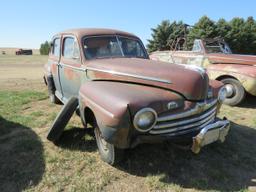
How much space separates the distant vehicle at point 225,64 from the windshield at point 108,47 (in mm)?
3143

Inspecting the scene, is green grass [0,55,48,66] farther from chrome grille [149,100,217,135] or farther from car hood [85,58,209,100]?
chrome grille [149,100,217,135]

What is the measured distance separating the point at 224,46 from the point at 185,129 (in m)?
6.42

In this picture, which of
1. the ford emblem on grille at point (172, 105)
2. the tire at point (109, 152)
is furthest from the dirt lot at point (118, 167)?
the ford emblem on grille at point (172, 105)

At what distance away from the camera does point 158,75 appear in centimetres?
372

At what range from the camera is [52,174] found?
11.7ft

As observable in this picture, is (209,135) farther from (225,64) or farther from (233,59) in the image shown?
(233,59)

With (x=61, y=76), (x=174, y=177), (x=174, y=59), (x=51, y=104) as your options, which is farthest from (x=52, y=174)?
(x=174, y=59)

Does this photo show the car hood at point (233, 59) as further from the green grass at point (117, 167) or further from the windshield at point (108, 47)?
the windshield at point (108, 47)

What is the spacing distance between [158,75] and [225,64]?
4.56 metres

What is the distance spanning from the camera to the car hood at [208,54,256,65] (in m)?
7.61

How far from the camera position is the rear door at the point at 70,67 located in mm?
4840

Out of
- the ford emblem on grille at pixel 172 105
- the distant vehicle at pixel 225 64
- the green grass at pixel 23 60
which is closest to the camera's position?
the ford emblem on grille at pixel 172 105

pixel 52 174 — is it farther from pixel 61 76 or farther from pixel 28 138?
pixel 61 76

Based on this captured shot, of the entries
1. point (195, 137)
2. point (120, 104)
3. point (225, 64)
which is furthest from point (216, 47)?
point (120, 104)
